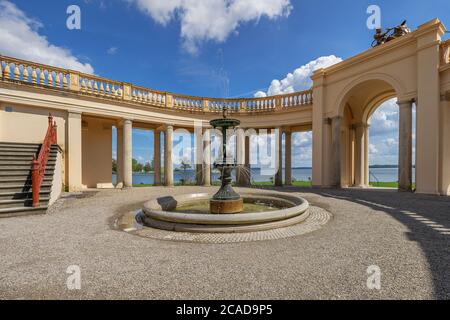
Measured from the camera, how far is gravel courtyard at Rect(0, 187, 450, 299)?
2709 mm

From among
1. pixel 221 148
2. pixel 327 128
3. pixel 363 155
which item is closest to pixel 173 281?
pixel 221 148

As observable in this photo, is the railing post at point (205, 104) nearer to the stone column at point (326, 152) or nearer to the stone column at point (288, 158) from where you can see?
the stone column at point (288, 158)

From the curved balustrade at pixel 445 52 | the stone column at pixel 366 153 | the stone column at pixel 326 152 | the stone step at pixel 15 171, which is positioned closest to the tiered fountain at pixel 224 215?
the stone step at pixel 15 171

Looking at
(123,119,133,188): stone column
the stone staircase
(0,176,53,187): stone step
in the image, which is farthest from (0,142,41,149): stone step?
(123,119,133,188): stone column

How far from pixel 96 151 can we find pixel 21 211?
10007mm

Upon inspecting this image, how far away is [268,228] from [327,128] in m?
12.5

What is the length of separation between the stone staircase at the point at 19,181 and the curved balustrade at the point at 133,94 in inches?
162

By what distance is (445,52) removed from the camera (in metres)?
10.2

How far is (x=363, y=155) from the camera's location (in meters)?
17.8

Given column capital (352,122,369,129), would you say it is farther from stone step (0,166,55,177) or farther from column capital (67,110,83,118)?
stone step (0,166,55,177)

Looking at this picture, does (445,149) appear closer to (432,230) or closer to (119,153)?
(432,230)

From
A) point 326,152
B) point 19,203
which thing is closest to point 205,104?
point 326,152

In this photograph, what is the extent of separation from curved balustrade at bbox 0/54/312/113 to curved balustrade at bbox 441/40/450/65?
24.1 ft
